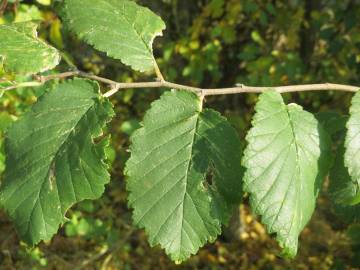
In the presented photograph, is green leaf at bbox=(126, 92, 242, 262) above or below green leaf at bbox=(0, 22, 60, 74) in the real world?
below

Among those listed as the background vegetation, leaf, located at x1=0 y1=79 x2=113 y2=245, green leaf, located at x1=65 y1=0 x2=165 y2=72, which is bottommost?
the background vegetation

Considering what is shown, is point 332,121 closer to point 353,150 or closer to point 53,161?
point 353,150

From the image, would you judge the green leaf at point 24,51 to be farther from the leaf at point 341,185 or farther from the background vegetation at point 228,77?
the background vegetation at point 228,77

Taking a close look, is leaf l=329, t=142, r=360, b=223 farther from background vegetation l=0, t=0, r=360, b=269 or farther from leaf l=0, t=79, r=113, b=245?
background vegetation l=0, t=0, r=360, b=269

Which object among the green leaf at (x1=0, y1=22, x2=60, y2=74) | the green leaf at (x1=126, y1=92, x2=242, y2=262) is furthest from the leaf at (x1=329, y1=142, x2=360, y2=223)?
the green leaf at (x1=0, y1=22, x2=60, y2=74)

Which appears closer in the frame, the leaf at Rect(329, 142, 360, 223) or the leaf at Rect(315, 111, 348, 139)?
the leaf at Rect(329, 142, 360, 223)

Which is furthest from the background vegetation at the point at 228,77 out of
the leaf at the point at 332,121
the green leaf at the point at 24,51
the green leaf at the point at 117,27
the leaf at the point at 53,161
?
the leaf at the point at 53,161
